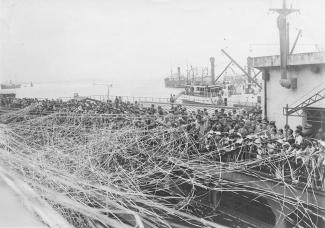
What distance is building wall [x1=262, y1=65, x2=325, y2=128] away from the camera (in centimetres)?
1086

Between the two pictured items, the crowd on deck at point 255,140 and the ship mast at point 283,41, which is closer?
the crowd on deck at point 255,140

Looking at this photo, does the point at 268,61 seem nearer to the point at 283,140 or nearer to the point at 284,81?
the point at 284,81

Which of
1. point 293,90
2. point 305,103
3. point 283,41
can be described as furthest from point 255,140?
point 283,41

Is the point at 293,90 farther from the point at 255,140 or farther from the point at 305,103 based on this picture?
the point at 255,140

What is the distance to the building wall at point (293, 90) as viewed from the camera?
1086 cm

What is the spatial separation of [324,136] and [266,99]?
4592 mm

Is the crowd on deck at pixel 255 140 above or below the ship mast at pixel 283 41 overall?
below

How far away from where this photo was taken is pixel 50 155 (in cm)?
584

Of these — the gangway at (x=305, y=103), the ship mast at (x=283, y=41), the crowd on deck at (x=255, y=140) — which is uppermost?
the ship mast at (x=283, y=41)

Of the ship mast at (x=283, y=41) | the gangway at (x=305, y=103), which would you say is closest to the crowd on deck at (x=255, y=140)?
the gangway at (x=305, y=103)

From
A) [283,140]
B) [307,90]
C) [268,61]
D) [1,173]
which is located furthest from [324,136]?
[1,173]

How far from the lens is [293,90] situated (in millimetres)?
11641

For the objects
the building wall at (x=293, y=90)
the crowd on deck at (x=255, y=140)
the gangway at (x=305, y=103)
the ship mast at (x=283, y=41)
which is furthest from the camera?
the ship mast at (x=283, y=41)

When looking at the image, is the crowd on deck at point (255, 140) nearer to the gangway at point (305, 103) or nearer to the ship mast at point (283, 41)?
the gangway at point (305, 103)
